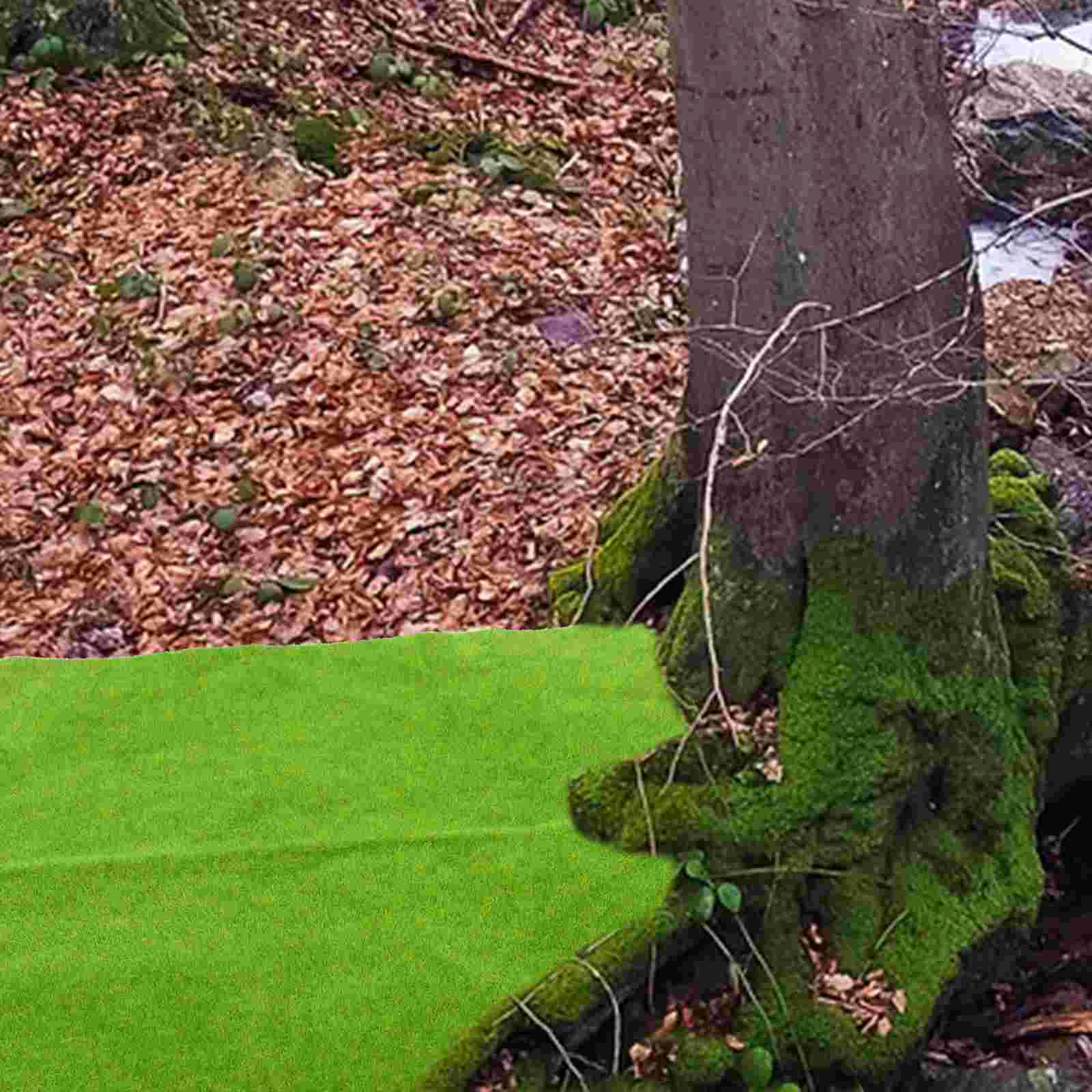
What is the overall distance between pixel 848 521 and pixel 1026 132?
4030 mm

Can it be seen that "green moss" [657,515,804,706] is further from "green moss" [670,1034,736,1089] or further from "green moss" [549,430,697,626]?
"green moss" [670,1034,736,1089]

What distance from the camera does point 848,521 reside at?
11.0 feet

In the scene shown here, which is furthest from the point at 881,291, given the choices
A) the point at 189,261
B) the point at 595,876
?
the point at 189,261

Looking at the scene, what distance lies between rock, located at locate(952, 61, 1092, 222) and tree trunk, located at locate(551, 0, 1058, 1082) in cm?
A: 319

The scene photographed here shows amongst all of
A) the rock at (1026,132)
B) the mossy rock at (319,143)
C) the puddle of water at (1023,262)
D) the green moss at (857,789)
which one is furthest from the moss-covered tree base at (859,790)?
the mossy rock at (319,143)

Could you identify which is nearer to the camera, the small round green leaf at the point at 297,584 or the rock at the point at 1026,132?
the small round green leaf at the point at 297,584

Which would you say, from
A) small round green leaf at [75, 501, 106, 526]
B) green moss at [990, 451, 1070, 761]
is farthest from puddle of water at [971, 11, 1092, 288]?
small round green leaf at [75, 501, 106, 526]

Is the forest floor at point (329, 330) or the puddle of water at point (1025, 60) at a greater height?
the puddle of water at point (1025, 60)

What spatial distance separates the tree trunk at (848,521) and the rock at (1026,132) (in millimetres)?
3190

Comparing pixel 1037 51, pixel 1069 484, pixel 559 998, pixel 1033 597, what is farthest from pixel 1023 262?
pixel 559 998

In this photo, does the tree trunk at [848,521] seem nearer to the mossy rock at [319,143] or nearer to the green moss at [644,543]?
the green moss at [644,543]

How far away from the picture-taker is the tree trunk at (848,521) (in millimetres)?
3096

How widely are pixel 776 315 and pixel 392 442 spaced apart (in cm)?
229

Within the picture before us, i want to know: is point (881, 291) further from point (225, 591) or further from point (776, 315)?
point (225, 591)
